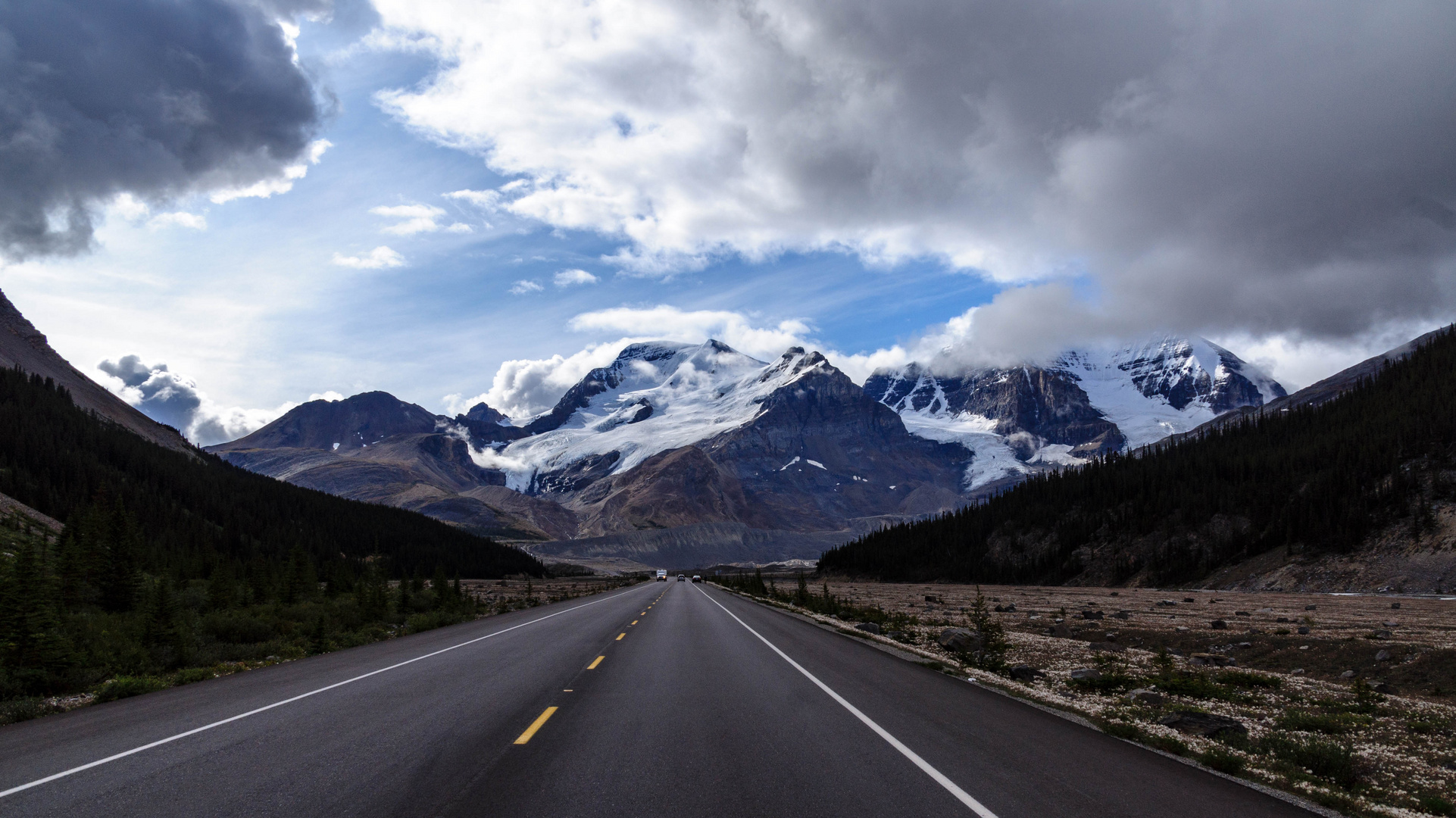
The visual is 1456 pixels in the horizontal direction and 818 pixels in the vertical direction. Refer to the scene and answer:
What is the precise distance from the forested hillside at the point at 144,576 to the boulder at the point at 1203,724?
16989mm

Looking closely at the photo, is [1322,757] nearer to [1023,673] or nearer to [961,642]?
[1023,673]

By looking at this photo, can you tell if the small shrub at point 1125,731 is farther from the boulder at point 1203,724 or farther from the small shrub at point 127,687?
the small shrub at point 127,687

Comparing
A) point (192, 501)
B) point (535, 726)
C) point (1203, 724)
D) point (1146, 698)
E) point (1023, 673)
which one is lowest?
point (1023, 673)

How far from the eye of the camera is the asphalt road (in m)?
6.43

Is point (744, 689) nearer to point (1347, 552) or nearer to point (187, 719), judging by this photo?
point (187, 719)

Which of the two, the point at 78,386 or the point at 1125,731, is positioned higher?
the point at 78,386

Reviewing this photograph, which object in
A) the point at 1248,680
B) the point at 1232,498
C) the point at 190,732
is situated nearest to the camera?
the point at 190,732

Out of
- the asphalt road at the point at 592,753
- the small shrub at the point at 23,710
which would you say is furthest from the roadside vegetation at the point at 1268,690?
the small shrub at the point at 23,710

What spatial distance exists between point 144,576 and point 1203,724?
138ft

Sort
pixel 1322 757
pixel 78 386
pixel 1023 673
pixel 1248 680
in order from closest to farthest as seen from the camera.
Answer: pixel 1322 757 → pixel 1248 680 → pixel 1023 673 → pixel 78 386

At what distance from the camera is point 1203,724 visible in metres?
10.3

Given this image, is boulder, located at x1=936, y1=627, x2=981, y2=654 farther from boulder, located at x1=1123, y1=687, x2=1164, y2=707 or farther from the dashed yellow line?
the dashed yellow line

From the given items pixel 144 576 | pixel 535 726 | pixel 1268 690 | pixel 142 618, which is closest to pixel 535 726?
pixel 535 726

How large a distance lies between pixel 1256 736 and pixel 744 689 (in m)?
7.42
